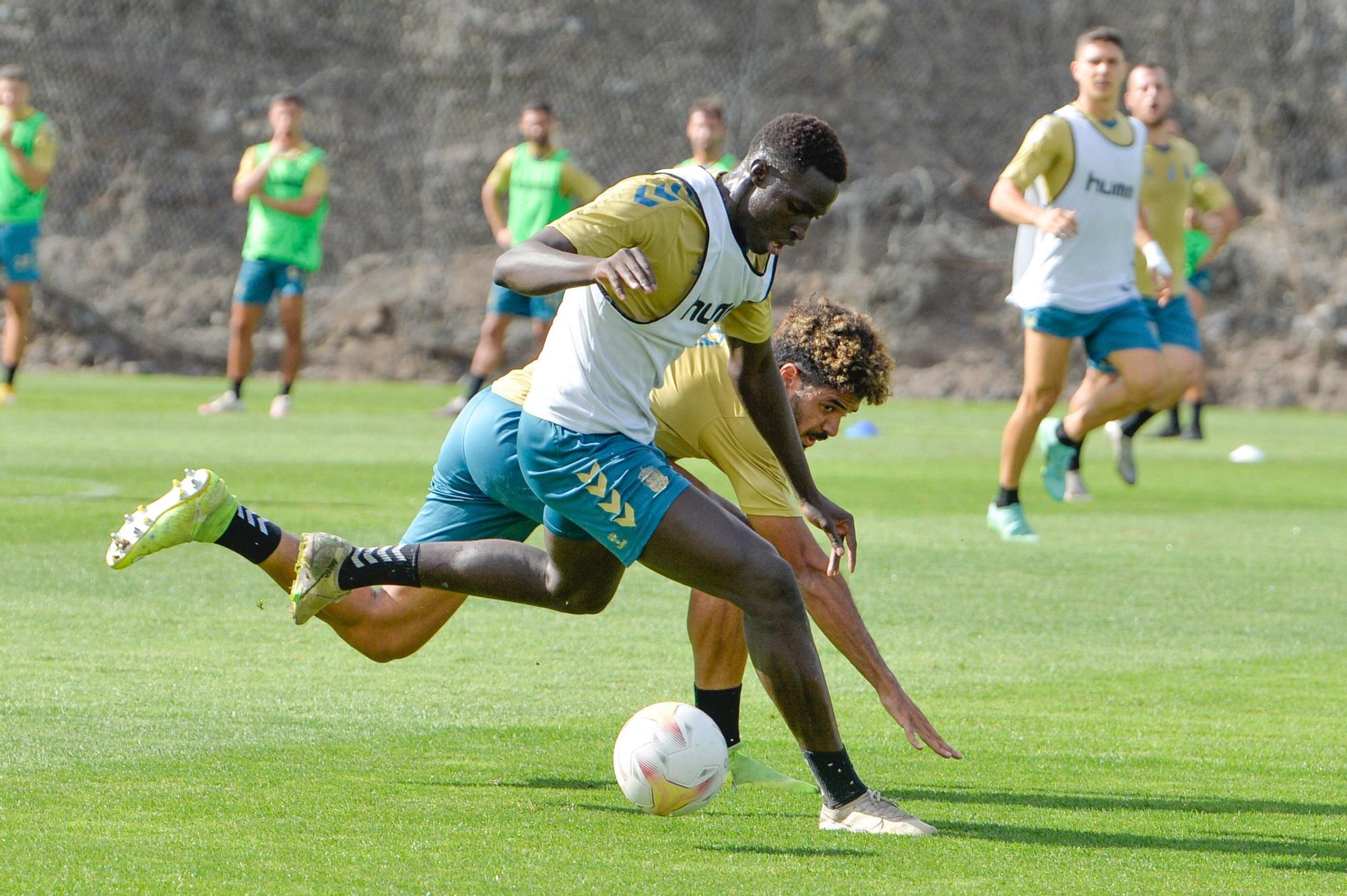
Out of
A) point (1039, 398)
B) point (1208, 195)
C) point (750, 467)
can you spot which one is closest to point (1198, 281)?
point (1208, 195)

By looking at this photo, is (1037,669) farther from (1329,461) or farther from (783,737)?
(1329,461)

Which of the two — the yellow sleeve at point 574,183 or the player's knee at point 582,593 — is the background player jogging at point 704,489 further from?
the yellow sleeve at point 574,183

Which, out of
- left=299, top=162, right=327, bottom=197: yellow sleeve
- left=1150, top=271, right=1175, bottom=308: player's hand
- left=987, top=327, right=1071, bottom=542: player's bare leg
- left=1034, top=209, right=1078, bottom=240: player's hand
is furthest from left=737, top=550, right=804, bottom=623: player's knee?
left=299, top=162, right=327, bottom=197: yellow sleeve

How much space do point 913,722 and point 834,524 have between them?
24.6 inches

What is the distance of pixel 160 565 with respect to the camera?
320 inches

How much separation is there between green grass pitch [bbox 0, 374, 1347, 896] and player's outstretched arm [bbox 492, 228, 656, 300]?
124cm

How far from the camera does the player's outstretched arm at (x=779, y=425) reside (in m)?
4.88

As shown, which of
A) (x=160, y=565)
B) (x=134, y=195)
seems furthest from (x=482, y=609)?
(x=134, y=195)

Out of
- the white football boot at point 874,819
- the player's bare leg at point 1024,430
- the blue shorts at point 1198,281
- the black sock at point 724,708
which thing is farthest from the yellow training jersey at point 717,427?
the blue shorts at point 1198,281

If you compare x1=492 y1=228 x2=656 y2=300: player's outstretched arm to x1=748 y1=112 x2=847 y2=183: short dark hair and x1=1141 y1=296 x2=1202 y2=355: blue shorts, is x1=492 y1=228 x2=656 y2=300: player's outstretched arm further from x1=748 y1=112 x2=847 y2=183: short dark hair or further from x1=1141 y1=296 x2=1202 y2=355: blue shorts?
x1=1141 y1=296 x2=1202 y2=355: blue shorts

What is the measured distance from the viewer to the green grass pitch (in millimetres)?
4008

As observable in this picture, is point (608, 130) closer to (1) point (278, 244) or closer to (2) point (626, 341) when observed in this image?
(1) point (278, 244)

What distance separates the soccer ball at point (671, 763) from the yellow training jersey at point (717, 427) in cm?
81

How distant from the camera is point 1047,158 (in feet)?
33.0
